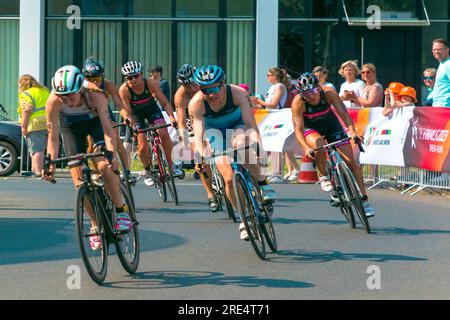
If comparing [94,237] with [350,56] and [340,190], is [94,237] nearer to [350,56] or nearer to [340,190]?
[340,190]

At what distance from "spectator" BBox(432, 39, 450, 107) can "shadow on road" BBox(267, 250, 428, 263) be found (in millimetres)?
6932

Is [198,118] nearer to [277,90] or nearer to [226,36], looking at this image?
[277,90]

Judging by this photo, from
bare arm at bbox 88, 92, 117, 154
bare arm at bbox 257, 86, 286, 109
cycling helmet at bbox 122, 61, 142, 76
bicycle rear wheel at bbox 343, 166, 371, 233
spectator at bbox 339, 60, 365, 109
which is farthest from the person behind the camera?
bare arm at bbox 257, 86, 286, 109

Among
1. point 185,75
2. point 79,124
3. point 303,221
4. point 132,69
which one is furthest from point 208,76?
point 185,75

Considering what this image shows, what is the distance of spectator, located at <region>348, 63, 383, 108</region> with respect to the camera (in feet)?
63.0

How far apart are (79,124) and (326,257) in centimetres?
261

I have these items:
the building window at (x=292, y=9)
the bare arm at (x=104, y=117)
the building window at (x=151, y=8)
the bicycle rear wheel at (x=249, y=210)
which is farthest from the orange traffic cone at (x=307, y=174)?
the bare arm at (x=104, y=117)

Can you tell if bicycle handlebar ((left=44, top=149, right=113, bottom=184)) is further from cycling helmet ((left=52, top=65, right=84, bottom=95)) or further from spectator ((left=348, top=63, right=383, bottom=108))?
spectator ((left=348, top=63, right=383, bottom=108))

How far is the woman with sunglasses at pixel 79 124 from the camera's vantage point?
9.62 m

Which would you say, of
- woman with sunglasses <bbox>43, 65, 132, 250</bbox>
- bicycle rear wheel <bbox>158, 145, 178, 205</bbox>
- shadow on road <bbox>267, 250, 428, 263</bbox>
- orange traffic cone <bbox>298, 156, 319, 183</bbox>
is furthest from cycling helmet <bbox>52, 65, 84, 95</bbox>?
orange traffic cone <bbox>298, 156, 319, 183</bbox>

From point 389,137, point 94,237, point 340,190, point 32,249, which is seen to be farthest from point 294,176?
point 94,237

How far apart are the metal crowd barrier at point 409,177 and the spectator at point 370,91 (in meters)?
1.07

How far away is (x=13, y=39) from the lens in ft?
98.4

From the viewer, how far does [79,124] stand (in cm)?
1080
